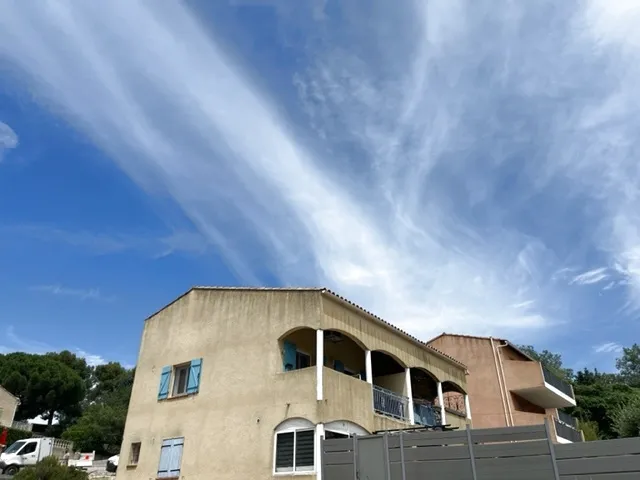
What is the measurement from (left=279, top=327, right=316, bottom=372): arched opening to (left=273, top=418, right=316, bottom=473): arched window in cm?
198

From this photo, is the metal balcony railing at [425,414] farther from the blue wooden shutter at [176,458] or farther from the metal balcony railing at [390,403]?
the blue wooden shutter at [176,458]

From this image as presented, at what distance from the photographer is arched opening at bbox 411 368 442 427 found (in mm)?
20172

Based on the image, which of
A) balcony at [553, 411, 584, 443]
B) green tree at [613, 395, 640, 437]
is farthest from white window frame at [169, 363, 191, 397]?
green tree at [613, 395, 640, 437]

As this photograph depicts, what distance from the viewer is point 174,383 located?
1925cm

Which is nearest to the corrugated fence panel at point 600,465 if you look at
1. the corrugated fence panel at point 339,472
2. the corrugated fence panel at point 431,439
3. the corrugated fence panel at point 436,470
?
the corrugated fence panel at point 436,470

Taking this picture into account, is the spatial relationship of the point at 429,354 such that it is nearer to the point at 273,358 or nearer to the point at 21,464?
the point at 273,358

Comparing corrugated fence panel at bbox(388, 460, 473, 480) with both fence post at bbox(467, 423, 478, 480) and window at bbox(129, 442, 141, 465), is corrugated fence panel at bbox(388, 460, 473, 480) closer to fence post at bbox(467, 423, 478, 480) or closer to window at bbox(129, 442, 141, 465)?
fence post at bbox(467, 423, 478, 480)

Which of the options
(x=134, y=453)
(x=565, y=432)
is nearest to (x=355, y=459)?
(x=134, y=453)

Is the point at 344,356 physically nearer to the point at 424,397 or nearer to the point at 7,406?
the point at 424,397

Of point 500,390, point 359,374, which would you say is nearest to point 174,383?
point 359,374

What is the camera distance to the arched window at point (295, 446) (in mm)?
14048

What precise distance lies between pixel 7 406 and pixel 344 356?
42.1 meters

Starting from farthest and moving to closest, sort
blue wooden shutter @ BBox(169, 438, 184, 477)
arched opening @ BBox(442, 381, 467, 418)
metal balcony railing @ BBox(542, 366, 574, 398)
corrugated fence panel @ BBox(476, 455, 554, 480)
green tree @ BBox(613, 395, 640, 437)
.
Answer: metal balcony railing @ BBox(542, 366, 574, 398) < green tree @ BBox(613, 395, 640, 437) < arched opening @ BBox(442, 381, 467, 418) < blue wooden shutter @ BBox(169, 438, 184, 477) < corrugated fence panel @ BBox(476, 455, 554, 480)

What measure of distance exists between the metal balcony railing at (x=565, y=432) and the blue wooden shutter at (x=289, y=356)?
1609 centimetres
